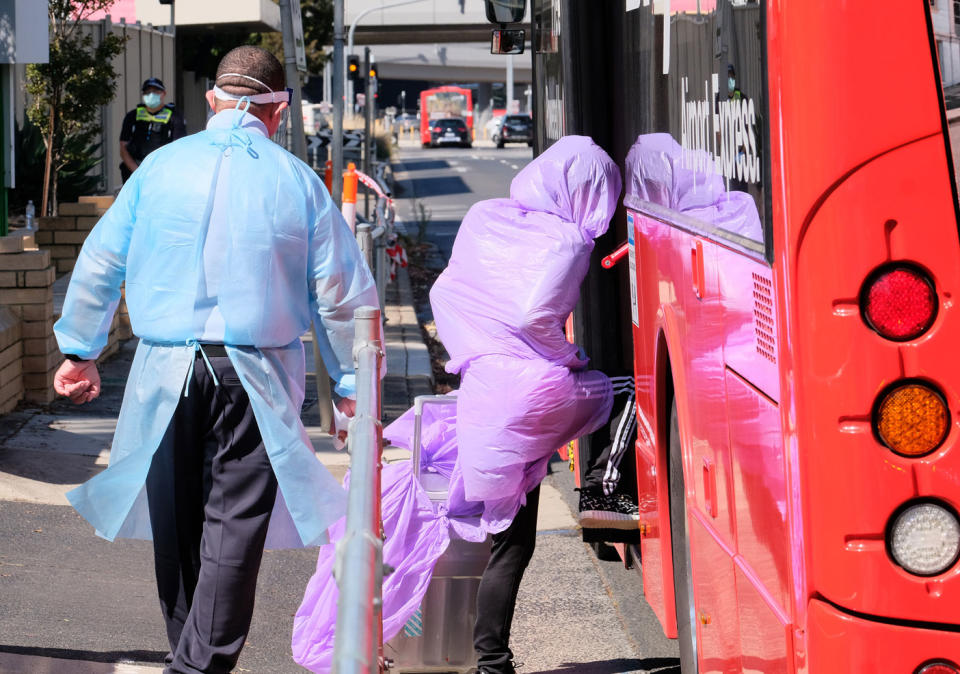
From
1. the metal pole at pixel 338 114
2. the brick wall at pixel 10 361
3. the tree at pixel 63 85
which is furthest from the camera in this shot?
the tree at pixel 63 85

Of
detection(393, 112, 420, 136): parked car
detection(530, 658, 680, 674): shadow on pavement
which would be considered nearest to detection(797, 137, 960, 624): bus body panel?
detection(530, 658, 680, 674): shadow on pavement

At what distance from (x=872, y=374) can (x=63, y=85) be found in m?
15.2

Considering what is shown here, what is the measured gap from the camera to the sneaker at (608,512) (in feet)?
17.7

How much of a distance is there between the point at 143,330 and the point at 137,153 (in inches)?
426

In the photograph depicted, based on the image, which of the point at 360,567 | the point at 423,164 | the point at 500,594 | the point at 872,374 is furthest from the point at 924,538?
the point at 423,164

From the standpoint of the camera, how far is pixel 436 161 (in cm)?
5638

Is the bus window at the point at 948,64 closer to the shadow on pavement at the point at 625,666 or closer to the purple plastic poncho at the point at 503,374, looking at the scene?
the purple plastic poncho at the point at 503,374

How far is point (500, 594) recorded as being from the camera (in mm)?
4645

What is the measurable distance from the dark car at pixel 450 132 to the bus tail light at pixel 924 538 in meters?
71.5

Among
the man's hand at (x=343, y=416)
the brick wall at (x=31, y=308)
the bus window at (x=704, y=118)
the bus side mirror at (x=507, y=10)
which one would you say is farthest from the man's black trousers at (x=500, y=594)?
the brick wall at (x=31, y=308)

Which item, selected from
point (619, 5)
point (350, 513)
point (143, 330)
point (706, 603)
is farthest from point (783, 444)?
point (619, 5)

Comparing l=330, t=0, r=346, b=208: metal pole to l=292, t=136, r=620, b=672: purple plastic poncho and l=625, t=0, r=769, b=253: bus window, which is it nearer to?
l=292, t=136, r=620, b=672: purple plastic poncho

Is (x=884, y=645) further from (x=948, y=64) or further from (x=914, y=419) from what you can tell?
(x=948, y=64)

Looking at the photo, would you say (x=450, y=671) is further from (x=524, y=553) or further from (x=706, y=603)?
(x=706, y=603)
